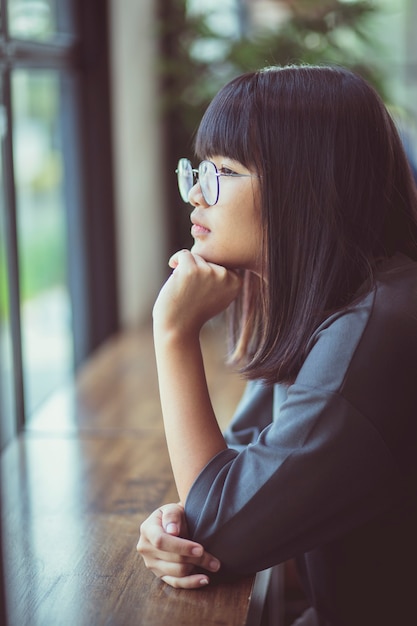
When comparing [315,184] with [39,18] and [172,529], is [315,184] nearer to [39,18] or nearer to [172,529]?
[172,529]

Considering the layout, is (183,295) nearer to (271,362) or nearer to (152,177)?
(271,362)

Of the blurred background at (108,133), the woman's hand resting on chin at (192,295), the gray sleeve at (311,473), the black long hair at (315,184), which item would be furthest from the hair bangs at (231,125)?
the blurred background at (108,133)

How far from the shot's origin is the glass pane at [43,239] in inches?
110

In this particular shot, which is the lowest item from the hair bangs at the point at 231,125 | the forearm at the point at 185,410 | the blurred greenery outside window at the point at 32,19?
the forearm at the point at 185,410

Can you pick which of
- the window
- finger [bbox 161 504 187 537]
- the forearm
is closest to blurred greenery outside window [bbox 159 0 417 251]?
the window

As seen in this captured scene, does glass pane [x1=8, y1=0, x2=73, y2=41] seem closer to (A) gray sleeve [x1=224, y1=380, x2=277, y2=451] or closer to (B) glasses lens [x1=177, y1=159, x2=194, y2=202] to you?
(B) glasses lens [x1=177, y1=159, x2=194, y2=202]

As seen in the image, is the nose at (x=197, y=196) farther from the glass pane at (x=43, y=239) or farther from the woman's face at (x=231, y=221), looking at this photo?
the glass pane at (x=43, y=239)

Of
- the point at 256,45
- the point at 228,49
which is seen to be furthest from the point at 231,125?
the point at 228,49

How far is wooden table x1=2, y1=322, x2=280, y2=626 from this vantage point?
1.09 m

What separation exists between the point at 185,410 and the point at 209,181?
31 cm

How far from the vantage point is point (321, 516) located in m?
1.05

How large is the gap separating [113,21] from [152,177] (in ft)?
2.05

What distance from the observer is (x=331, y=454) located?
103cm

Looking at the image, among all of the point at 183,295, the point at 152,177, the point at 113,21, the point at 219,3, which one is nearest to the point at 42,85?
the point at 113,21
